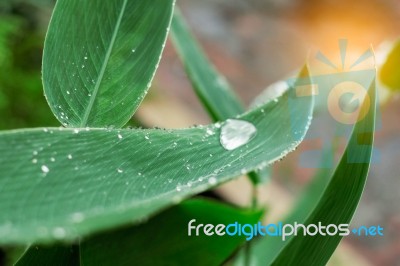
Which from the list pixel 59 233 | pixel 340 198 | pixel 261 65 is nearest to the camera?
pixel 59 233

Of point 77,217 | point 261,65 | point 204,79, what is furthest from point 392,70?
point 261,65

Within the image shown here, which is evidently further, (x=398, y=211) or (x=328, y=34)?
(x=328, y=34)

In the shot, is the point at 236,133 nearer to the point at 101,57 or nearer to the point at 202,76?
Answer: the point at 101,57

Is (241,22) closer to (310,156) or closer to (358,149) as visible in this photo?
(310,156)

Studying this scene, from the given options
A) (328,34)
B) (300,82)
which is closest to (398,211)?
(328,34)

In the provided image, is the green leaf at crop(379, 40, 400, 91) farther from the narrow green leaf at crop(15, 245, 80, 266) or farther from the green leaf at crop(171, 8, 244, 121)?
the narrow green leaf at crop(15, 245, 80, 266)

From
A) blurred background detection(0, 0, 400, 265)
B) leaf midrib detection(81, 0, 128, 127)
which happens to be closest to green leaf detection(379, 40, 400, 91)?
leaf midrib detection(81, 0, 128, 127)

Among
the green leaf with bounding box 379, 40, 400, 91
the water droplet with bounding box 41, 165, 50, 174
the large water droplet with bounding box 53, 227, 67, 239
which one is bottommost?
the large water droplet with bounding box 53, 227, 67, 239
